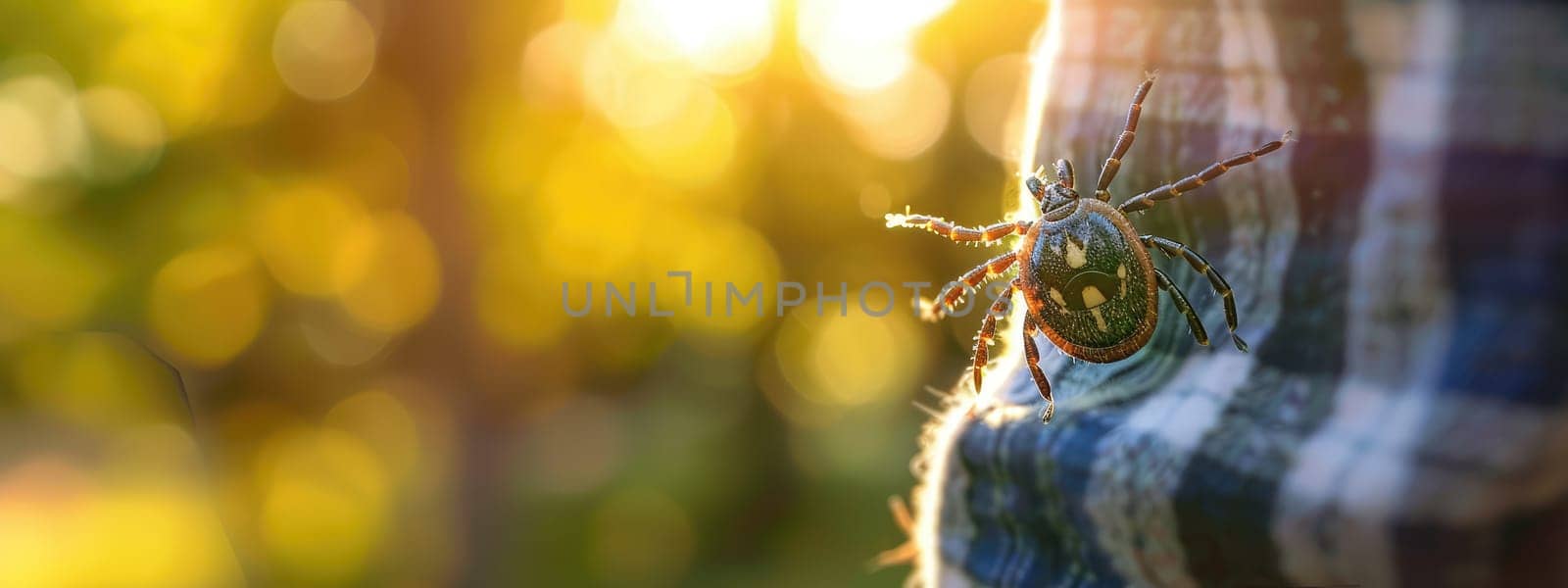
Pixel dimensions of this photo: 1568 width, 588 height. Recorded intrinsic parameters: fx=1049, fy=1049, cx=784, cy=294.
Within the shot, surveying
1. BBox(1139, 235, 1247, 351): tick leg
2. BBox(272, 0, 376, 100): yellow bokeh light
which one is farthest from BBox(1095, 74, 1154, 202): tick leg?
BBox(272, 0, 376, 100): yellow bokeh light

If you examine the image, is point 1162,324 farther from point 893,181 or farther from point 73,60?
point 73,60

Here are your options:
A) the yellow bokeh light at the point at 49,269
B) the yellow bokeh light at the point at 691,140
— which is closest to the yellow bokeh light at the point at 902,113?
the yellow bokeh light at the point at 691,140

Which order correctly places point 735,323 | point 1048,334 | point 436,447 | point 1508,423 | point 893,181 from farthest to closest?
point 735,323 → point 893,181 → point 436,447 → point 1048,334 → point 1508,423

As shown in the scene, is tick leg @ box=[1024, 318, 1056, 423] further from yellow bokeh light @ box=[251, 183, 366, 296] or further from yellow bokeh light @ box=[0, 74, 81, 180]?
yellow bokeh light @ box=[0, 74, 81, 180]

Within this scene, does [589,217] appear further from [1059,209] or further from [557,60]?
[1059,209]

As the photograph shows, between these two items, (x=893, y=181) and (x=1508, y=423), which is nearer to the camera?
(x=1508, y=423)

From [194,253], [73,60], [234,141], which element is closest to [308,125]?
[234,141]
